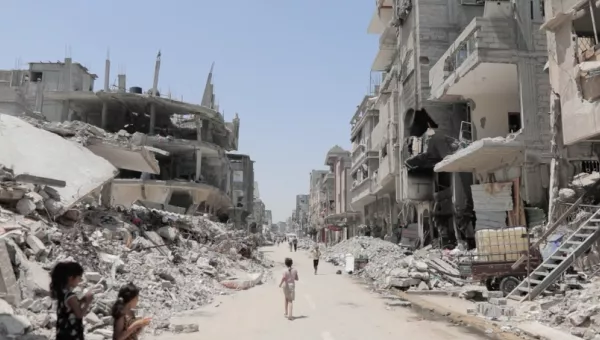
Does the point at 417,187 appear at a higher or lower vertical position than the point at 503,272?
higher

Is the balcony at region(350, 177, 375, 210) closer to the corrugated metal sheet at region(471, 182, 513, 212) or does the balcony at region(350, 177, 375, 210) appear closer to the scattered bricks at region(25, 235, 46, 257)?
the corrugated metal sheet at region(471, 182, 513, 212)

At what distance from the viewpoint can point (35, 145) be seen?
14.3 meters

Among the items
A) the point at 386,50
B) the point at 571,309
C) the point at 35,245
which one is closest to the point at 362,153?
the point at 386,50

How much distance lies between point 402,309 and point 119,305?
30.6ft

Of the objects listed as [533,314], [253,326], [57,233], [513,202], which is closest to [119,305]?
[253,326]

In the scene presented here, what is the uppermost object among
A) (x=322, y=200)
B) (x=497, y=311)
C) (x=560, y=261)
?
(x=322, y=200)

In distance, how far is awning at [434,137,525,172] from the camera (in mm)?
18609

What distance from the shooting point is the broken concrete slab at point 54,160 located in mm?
13328

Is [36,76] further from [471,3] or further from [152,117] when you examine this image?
[471,3]

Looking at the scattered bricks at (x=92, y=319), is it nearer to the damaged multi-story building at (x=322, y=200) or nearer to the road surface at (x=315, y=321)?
the road surface at (x=315, y=321)

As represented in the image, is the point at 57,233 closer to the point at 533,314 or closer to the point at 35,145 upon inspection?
the point at 35,145

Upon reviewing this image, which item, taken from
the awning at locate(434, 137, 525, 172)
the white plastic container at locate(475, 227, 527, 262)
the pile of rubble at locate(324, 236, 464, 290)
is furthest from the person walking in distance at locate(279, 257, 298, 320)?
the awning at locate(434, 137, 525, 172)

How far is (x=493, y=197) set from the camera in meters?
21.2

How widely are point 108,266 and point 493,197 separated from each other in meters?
16.3
